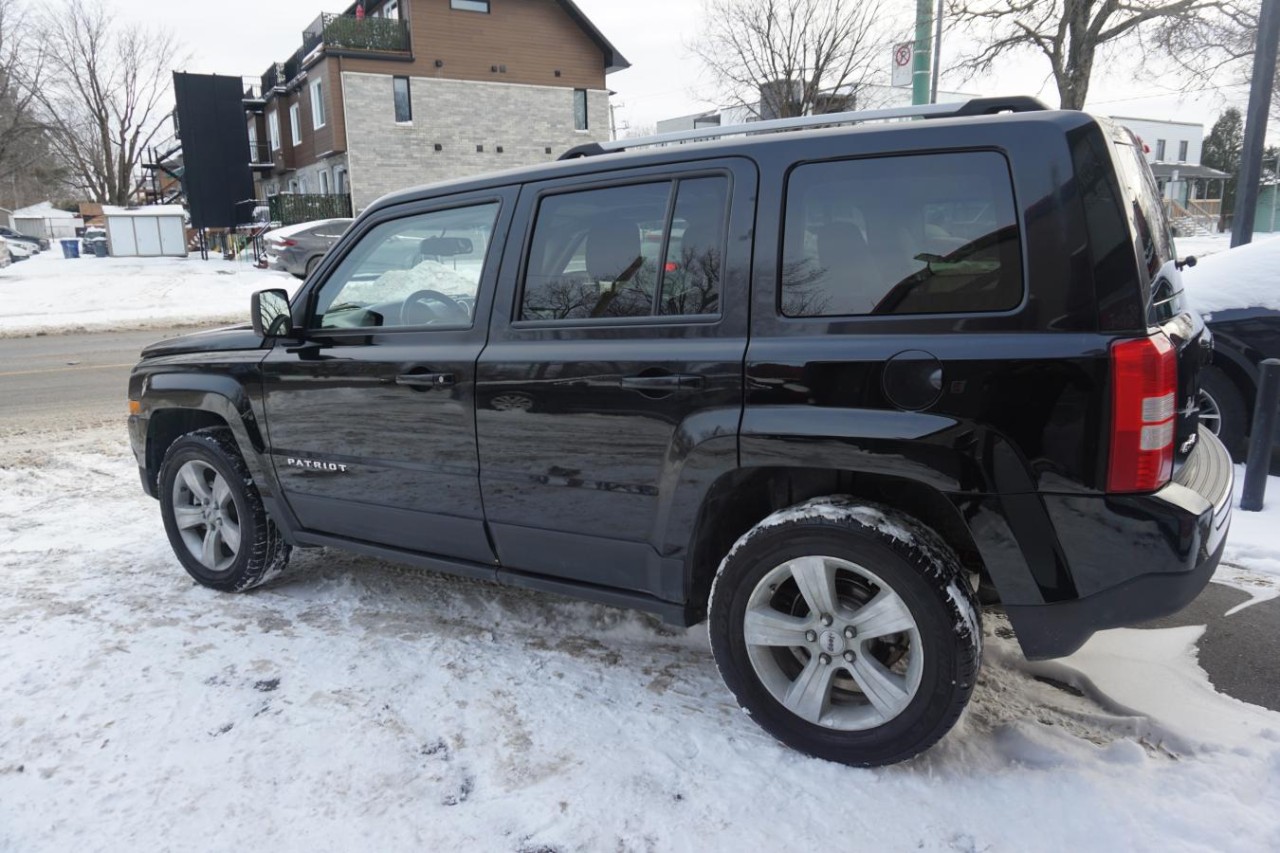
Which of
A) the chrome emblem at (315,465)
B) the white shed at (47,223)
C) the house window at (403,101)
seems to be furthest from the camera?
the white shed at (47,223)

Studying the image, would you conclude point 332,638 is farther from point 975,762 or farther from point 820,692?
point 975,762

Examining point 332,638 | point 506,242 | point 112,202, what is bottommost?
point 332,638

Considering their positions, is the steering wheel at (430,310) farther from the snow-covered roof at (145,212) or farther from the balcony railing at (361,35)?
the snow-covered roof at (145,212)

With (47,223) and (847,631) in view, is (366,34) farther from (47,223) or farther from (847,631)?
(47,223)

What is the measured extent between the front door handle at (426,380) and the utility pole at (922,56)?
309 inches

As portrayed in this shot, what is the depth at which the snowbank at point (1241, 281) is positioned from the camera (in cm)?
541

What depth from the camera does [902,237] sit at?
2.58 metres

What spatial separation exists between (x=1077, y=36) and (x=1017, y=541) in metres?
20.8

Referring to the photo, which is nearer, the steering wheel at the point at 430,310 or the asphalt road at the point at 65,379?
the steering wheel at the point at 430,310

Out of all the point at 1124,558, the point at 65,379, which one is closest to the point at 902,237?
the point at 1124,558

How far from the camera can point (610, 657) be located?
3.46 metres

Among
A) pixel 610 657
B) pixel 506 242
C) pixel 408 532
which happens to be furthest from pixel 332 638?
pixel 506 242

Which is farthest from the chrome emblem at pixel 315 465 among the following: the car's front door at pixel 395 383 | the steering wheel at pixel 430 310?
the steering wheel at pixel 430 310

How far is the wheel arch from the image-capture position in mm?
2793
